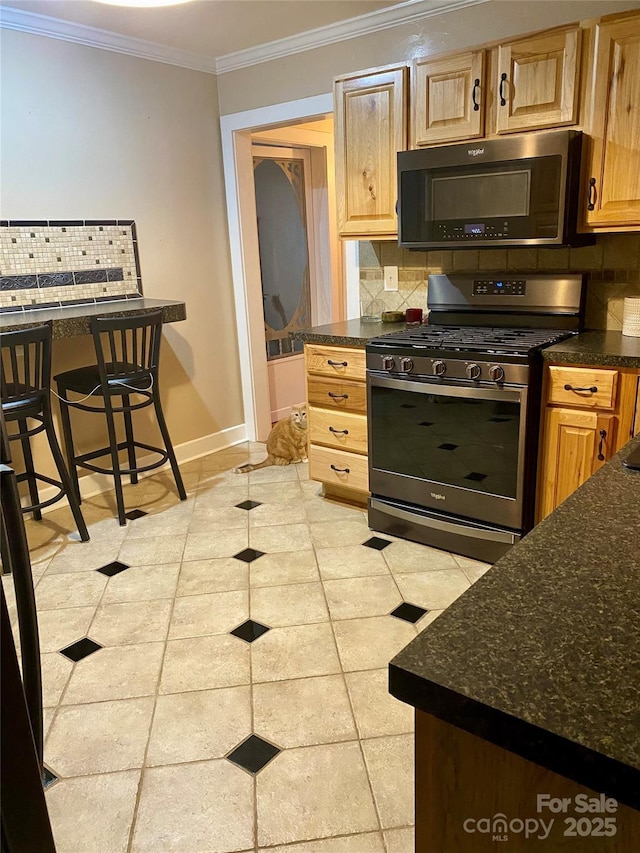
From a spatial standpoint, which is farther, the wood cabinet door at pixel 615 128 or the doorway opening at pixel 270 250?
the doorway opening at pixel 270 250

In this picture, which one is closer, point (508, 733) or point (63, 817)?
point (508, 733)

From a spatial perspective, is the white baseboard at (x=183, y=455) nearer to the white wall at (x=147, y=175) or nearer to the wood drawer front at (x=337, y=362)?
the white wall at (x=147, y=175)

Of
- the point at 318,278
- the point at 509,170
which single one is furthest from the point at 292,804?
the point at 318,278

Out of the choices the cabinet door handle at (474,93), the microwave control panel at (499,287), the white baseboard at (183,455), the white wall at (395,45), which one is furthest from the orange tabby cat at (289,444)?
the cabinet door handle at (474,93)

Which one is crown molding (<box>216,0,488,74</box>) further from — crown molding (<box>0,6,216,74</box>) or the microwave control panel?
the microwave control panel

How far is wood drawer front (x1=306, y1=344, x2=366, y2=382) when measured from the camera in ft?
9.82

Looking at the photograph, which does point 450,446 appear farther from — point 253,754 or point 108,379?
point 108,379

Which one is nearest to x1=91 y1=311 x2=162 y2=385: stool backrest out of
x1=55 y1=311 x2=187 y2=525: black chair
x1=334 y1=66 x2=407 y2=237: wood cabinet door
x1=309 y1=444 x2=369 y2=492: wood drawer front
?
A: x1=55 y1=311 x2=187 y2=525: black chair

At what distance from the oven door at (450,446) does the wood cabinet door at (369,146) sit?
2.78ft

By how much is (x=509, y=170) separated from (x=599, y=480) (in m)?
1.80

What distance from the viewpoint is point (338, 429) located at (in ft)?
10.4

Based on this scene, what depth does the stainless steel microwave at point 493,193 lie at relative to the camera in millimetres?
2445

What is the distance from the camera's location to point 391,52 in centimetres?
319

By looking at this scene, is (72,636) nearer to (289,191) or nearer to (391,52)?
(391,52)
